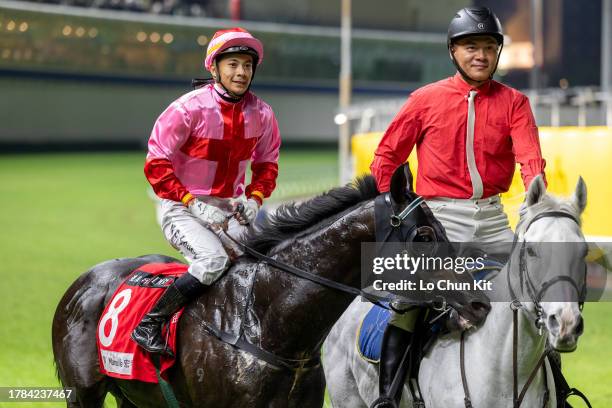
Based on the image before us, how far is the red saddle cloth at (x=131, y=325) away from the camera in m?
4.83

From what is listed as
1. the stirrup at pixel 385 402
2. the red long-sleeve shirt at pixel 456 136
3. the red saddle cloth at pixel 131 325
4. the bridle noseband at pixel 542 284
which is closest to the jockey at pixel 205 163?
the red saddle cloth at pixel 131 325

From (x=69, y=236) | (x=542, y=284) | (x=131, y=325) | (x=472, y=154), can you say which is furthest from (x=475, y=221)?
(x=69, y=236)

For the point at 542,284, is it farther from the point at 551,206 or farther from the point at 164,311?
the point at 164,311

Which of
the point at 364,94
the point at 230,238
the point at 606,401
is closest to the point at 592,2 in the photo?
the point at 364,94

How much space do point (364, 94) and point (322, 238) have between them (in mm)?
38939

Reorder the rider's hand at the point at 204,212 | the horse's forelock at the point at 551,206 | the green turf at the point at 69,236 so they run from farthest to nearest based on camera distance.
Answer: the green turf at the point at 69,236 < the rider's hand at the point at 204,212 < the horse's forelock at the point at 551,206

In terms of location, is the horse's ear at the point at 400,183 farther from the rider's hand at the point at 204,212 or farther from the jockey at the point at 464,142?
the rider's hand at the point at 204,212

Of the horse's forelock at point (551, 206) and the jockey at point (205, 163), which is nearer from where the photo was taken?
the horse's forelock at point (551, 206)

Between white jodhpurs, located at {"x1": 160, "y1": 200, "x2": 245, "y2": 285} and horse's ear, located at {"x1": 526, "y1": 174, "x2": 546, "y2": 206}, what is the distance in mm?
1510

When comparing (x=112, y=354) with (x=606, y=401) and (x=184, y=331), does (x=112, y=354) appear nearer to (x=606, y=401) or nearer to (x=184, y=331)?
(x=184, y=331)

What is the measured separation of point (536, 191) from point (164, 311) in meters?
1.87

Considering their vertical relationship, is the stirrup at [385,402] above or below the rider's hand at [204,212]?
below

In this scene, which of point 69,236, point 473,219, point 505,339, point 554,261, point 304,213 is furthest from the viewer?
point 69,236

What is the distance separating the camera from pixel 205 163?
5008 mm
